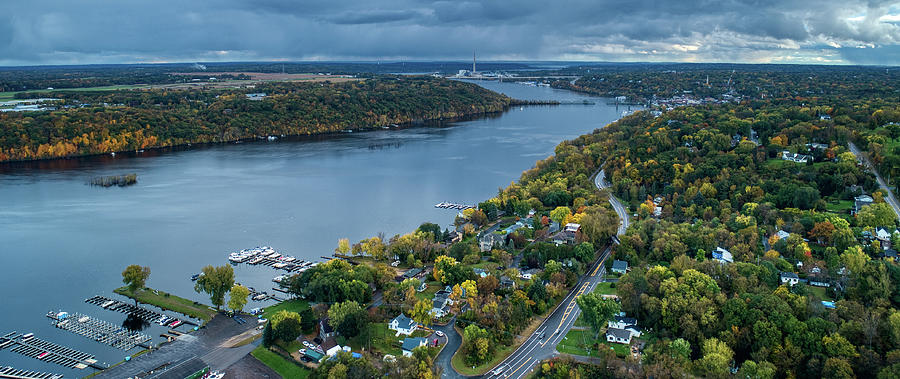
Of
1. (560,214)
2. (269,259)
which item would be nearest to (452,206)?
(560,214)

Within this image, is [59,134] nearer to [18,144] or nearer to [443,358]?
[18,144]

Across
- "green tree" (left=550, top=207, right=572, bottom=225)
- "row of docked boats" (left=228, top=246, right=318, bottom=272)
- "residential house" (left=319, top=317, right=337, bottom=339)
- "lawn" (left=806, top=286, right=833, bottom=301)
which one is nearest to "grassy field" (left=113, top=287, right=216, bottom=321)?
"row of docked boats" (left=228, top=246, right=318, bottom=272)

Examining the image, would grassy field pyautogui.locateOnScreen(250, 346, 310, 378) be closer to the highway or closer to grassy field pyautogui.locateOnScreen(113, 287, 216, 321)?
grassy field pyautogui.locateOnScreen(113, 287, 216, 321)

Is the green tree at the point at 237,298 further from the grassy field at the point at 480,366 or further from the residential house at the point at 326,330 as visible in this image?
the grassy field at the point at 480,366

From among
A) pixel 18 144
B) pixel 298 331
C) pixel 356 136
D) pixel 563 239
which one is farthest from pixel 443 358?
pixel 356 136

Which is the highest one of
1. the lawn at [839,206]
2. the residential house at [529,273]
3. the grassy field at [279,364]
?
the lawn at [839,206]

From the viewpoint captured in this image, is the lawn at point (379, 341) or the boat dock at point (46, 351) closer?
the boat dock at point (46, 351)

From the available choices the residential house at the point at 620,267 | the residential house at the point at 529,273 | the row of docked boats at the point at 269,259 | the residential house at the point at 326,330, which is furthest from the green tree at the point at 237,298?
the residential house at the point at 620,267

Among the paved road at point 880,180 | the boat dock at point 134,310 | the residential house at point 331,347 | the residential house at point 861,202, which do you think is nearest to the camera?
the residential house at point 331,347
